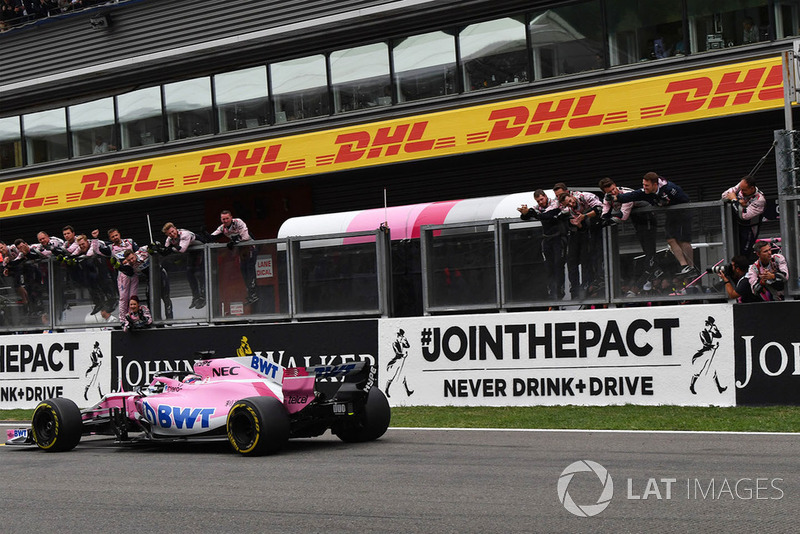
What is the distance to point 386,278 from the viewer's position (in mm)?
14836

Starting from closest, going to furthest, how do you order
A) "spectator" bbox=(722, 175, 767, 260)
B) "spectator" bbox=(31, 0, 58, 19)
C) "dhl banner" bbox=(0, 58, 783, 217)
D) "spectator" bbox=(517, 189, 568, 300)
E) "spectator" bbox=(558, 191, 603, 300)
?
"spectator" bbox=(722, 175, 767, 260) < "spectator" bbox=(558, 191, 603, 300) < "spectator" bbox=(517, 189, 568, 300) < "dhl banner" bbox=(0, 58, 783, 217) < "spectator" bbox=(31, 0, 58, 19)

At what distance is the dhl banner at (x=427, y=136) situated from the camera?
730 inches

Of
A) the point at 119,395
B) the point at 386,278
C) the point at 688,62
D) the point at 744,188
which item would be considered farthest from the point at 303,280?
the point at 688,62

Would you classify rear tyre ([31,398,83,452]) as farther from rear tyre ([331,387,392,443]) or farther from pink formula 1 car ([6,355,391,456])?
rear tyre ([331,387,392,443])

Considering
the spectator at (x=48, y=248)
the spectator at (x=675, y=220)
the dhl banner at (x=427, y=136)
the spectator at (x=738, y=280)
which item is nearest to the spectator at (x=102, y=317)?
the spectator at (x=48, y=248)

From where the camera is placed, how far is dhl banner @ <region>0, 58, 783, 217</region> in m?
18.5

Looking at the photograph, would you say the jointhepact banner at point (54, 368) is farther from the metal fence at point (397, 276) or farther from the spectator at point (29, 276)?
the spectator at point (29, 276)

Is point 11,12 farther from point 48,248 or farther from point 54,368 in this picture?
point 54,368

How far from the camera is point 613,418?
39.7ft

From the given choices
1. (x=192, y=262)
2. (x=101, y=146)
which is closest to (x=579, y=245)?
(x=192, y=262)

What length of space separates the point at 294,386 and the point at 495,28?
510 inches

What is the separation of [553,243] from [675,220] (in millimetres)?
1562

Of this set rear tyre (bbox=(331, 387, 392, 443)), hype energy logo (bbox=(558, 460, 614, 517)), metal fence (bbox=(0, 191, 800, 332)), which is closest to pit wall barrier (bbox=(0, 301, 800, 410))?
metal fence (bbox=(0, 191, 800, 332))

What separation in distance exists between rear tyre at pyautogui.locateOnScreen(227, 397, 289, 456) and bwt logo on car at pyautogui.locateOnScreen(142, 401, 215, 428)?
0.42 metres
